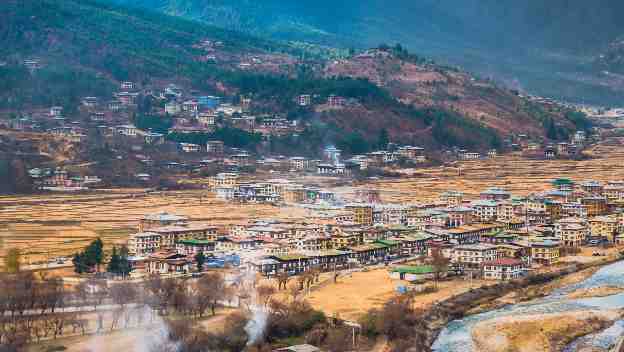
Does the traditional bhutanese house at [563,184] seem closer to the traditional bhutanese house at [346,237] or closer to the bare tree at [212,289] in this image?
the traditional bhutanese house at [346,237]

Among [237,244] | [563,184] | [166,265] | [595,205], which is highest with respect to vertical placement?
[563,184]

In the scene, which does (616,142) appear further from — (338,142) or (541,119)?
(338,142)

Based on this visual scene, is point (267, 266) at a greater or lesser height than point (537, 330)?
greater

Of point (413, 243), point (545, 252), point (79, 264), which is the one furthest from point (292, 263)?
point (545, 252)

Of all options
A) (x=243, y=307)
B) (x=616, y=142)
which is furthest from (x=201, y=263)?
(x=616, y=142)

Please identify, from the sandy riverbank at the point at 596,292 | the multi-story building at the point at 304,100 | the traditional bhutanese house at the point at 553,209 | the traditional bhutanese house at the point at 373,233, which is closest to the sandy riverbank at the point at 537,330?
the sandy riverbank at the point at 596,292

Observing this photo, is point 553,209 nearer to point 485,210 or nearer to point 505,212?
point 505,212

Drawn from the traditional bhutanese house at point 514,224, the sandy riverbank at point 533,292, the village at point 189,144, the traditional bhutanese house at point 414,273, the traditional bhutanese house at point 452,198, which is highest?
the village at point 189,144
